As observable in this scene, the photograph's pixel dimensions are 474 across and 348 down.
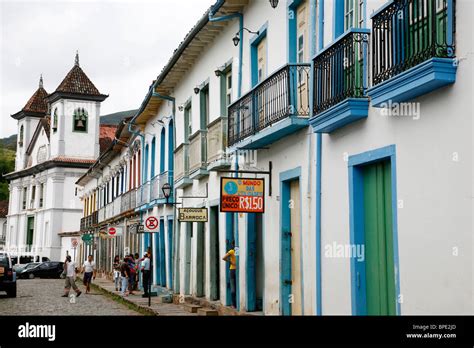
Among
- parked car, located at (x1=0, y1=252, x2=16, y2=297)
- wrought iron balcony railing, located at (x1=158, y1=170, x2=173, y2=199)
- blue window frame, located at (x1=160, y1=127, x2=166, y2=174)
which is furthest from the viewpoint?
blue window frame, located at (x1=160, y1=127, x2=166, y2=174)

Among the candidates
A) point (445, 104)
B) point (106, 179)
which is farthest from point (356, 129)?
point (106, 179)

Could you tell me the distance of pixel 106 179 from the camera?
4172 centimetres

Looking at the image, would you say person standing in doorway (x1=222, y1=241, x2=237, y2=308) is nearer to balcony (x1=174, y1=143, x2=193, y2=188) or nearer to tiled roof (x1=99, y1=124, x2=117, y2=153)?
balcony (x1=174, y1=143, x2=193, y2=188)

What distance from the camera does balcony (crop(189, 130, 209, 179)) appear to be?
16.7 m

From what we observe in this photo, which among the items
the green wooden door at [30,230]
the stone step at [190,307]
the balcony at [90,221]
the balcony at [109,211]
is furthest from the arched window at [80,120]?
the stone step at [190,307]

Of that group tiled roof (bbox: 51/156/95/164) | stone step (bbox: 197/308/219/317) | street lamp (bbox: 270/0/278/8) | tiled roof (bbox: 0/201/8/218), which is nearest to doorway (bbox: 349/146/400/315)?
street lamp (bbox: 270/0/278/8)

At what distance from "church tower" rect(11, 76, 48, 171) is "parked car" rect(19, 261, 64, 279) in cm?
2362

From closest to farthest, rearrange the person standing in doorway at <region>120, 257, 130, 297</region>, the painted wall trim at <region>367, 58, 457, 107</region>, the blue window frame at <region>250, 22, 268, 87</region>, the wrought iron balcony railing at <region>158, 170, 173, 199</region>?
the painted wall trim at <region>367, 58, 457, 107</region> → the blue window frame at <region>250, 22, 268, 87</region> → the wrought iron balcony railing at <region>158, 170, 173, 199</region> → the person standing in doorway at <region>120, 257, 130, 297</region>

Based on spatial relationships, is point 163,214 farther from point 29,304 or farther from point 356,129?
point 356,129

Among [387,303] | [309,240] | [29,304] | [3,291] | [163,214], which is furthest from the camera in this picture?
[3,291]

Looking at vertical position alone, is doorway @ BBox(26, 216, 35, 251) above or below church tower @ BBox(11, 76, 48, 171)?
below

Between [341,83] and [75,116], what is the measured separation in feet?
171

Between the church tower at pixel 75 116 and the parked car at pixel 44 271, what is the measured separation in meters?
14.8
